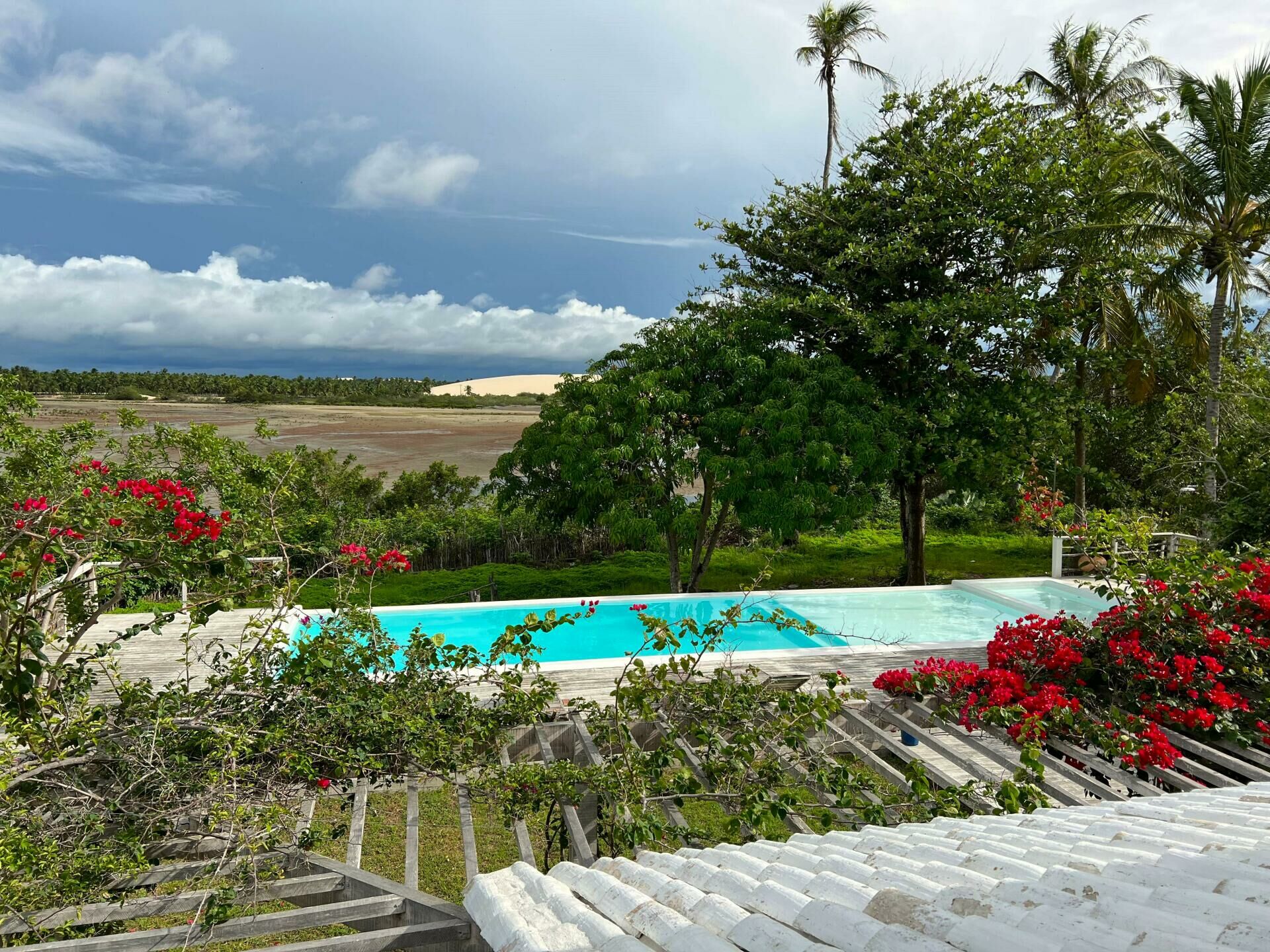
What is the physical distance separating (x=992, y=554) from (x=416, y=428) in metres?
24.6

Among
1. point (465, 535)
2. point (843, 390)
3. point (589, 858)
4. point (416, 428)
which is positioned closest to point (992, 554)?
point (843, 390)

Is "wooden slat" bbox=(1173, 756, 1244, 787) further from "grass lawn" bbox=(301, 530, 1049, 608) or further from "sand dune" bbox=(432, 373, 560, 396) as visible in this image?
"sand dune" bbox=(432, 373, 560, 396)

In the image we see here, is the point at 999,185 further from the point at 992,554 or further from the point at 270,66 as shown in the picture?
the point at 270,66

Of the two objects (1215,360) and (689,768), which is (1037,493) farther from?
(689,768)

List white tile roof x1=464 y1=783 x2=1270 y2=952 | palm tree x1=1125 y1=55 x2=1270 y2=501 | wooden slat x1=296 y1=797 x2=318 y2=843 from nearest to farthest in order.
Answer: white tile roof x1=464 y1=783 x2=1270 y2=952, wooden slat x1=296 y1=797 x2=318 y2=843, palm tree x1=1125 y1=55 x2=1270 y2=501

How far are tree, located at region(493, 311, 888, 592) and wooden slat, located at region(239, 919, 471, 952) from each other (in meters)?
7.63

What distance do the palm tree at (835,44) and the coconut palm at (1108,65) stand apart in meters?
3.79

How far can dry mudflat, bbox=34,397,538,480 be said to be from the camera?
873 inches

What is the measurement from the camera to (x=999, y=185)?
33.3 feet

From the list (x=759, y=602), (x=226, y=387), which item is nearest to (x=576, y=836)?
(x=759, y=602)

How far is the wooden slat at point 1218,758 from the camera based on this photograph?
3.71m

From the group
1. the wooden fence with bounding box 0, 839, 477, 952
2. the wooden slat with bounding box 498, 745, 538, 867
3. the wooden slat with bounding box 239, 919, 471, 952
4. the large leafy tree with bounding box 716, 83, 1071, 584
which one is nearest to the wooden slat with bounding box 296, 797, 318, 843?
the wooden fence with bounding box 0, 839, 477, 952

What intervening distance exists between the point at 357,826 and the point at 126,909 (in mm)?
834

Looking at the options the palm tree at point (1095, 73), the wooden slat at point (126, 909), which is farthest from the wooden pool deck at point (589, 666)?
the palm tree at point (1095, 73)
